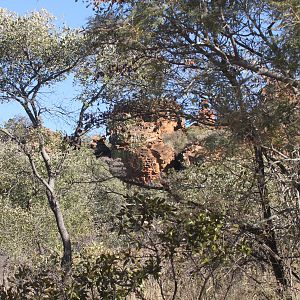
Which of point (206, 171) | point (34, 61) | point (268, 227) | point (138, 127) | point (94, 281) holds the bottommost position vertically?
point (94, 281)

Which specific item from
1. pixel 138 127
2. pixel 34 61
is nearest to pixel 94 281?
pixel 138 127

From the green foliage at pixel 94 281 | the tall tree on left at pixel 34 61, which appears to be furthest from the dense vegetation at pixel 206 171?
the tall tree on left at pixel 34 61

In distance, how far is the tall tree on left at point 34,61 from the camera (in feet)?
40.6

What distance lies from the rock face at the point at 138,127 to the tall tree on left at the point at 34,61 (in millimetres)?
3163

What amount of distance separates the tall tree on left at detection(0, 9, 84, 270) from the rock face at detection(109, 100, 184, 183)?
316 centimetres

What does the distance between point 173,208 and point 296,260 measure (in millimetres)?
1449

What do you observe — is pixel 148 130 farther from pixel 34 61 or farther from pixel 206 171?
pixel 34 61

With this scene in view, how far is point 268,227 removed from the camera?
20.0 feet

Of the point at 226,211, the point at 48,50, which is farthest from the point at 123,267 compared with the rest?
the point at 48,50

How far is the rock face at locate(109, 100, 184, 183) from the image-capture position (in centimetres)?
709

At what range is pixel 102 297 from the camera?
5551 millimetres

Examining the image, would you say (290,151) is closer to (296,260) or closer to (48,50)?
(296,260)

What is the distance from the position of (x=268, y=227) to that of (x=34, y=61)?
25.8 feet

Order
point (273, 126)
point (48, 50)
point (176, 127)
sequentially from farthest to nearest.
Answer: point (48, 50) < point (176, 127) < point (273, 126)
